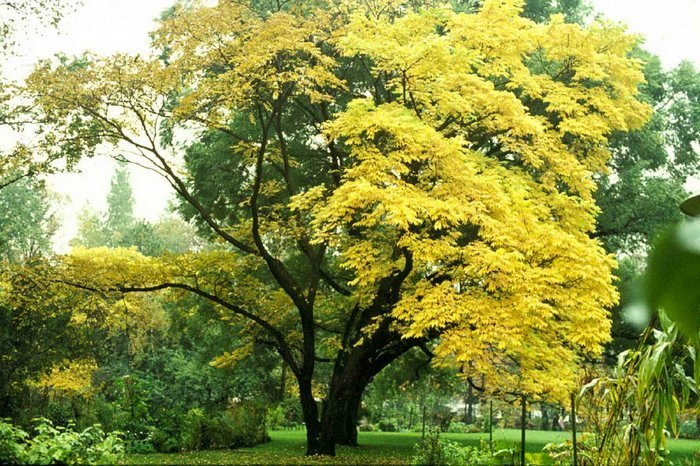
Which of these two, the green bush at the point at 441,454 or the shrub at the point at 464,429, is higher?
the green bush at the point at 441,454

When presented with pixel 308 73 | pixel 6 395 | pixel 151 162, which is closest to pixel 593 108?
pixel 308 73

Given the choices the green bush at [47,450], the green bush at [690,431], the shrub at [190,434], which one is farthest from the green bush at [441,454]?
the green bush at [690,431]

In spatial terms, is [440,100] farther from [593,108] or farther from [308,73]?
[593,108]

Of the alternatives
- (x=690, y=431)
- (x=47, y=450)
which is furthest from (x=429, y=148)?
(x=690, y=431)

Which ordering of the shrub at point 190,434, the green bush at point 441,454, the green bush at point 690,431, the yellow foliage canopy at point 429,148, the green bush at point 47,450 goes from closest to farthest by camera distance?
the green bush at point 47,450
the green bush at point 441,454
the yellow foliage canopy at point 429,148
the shrub at point 190,434
the green bush at point 690,431

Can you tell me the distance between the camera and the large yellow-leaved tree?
383 inches

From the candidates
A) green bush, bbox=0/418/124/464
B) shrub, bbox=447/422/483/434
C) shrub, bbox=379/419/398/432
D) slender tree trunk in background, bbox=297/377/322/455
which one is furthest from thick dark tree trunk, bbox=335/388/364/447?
shrub, bbox=447/422/483/434

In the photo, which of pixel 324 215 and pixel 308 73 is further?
pixel 308 73

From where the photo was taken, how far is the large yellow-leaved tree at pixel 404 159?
9.73 meters

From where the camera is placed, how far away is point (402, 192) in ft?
31.6

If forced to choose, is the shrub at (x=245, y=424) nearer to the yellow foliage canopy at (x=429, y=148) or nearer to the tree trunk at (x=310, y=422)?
the tree trunk at (x=310, y=422)

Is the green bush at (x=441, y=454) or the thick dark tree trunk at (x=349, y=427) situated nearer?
the green bush at (x=441, y=454)

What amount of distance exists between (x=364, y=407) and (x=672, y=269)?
31851mm

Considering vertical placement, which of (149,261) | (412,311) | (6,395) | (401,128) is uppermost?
(401,128)
